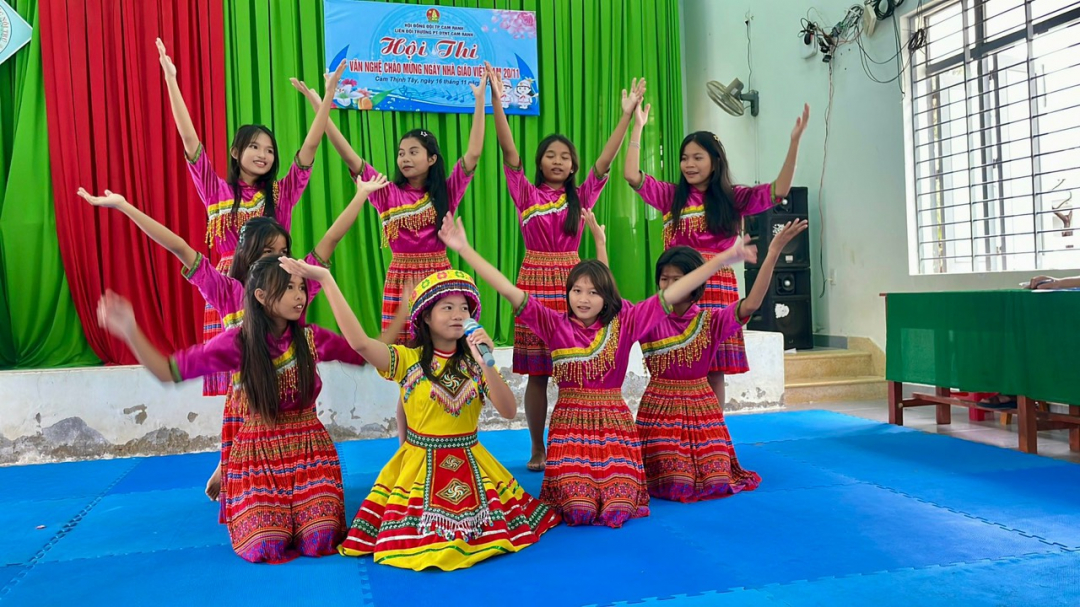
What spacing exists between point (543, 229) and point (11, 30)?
4.28 m

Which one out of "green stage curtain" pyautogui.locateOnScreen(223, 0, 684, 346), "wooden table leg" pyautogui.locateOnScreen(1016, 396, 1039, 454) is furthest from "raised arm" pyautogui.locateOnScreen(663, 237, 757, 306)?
"green stage curtain" pyautogui.locateOnScreen(223, 0, 684, 346)

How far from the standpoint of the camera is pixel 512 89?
240 inches

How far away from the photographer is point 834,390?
17.5 ft

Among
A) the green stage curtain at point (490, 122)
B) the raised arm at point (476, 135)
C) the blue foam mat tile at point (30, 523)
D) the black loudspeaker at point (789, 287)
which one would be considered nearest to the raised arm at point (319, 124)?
the raised arm at point (476, 135)

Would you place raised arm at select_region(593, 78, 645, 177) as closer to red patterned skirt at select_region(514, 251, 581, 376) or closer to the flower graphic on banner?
Answer: red patterned skirt at select_region(514, 251, 581, 376)

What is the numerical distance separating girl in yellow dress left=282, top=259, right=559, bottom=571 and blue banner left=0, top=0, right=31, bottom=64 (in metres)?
4.43

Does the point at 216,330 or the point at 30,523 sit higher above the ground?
the point at 216,330

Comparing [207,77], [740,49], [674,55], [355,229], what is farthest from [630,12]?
[207,77]

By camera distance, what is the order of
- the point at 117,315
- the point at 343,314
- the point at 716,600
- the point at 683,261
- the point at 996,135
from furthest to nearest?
the point at 996,135
the point at 683,261
the point at 343,314
the point at 117,315
the point at 716,600

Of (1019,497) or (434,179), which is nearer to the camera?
(1019,497)

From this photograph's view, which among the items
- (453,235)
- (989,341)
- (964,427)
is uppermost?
(453,235)

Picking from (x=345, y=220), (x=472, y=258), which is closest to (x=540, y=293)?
(x=472, y=258)

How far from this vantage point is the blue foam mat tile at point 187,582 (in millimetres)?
1987

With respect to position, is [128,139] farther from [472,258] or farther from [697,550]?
[697,550]
